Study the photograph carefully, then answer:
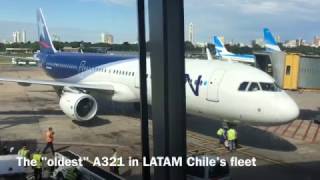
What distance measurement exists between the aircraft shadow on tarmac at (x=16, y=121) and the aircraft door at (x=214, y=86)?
10841 mm

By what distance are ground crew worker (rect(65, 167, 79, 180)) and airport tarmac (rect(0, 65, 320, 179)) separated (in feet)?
8.34

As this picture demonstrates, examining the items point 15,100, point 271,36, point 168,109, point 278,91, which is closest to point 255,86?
point 278,91

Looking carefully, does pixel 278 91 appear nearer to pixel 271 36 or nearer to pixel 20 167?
pixel 20 167

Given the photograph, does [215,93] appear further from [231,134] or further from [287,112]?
[287,112]

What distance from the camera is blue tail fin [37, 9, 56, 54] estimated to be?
3516 cm

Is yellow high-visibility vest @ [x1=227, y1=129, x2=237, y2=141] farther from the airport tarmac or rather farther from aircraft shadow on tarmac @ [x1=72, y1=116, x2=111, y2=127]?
aircraft shadow on tarmac @ [x1=72, y1=116, x2=111, y2=127]

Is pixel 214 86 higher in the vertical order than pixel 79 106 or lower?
higher

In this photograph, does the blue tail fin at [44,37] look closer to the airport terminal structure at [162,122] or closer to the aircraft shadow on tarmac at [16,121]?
the airport terminal structure at [162,122]

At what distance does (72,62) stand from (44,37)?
9130 millimetres

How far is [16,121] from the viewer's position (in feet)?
77.2

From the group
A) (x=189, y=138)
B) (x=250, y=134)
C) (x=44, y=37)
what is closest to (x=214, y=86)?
(x=189, y=138)

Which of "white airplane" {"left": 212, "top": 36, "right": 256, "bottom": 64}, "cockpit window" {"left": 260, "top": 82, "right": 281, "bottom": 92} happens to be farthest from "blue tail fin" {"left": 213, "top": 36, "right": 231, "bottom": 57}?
"cockpit window" {"left": 260, "top": 82, "right": 281, "bottom": 92}

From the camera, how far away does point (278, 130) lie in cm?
2198

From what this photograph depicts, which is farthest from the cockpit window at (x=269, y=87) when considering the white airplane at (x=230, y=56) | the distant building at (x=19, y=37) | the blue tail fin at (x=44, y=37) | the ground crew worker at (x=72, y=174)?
the distant building at (x=19, y=37)
